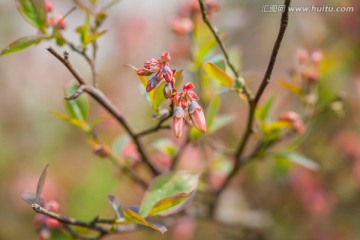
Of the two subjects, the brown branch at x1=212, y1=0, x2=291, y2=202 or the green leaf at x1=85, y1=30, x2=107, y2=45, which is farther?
the green leaf at x1=85, y1=30, x2=107, y2=45

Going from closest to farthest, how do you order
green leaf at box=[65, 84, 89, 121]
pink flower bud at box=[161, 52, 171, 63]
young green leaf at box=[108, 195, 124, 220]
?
pink flower bud at box=[161, 52, 171, 63]
young green leaf at box=[108, 195, 124, 220]
green leaf at box=[65, 84, 89, 121]

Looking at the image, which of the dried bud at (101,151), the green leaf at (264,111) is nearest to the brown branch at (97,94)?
the dried bud at (101,151)

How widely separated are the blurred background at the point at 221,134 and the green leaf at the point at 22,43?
0.30 m

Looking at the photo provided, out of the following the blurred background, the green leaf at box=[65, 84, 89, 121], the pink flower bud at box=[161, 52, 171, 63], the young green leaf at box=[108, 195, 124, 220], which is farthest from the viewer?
the blurred background

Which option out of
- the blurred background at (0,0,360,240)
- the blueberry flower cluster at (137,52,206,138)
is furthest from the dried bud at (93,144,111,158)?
the blueberry flower cluster at (137,52,206,138)

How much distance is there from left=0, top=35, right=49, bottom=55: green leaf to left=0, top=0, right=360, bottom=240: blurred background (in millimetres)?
303

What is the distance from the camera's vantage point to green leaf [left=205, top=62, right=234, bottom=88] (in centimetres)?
66

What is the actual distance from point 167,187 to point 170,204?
0.06m

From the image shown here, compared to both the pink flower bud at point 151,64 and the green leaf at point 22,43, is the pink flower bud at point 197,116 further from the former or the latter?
the green leaf at point 22,43

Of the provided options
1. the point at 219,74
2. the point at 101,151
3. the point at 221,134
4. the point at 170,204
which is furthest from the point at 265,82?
the point at 221,134

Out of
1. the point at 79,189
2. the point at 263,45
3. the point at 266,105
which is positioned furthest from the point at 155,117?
the point at 263,45

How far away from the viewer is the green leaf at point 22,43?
0.62m

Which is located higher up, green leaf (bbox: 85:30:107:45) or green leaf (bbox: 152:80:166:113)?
green leaf (bbox: 85:30:107:45)

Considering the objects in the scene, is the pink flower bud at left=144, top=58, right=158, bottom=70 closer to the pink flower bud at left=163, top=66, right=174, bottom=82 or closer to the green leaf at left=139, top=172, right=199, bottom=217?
the pink flower bud at left=163, top=66, right=174, bottom=82
